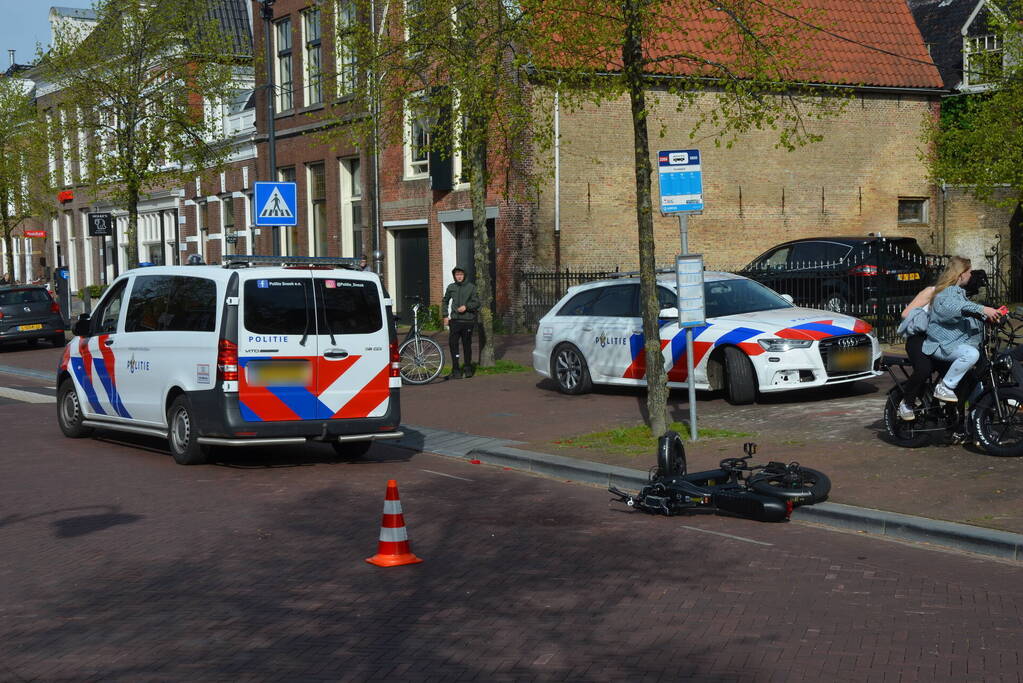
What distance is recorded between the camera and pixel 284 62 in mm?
34781

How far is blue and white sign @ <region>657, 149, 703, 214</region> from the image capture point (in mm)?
11500

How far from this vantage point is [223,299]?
10.8m

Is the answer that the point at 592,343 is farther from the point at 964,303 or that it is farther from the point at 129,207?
the point at 129,207

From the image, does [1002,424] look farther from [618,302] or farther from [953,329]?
[618,302]

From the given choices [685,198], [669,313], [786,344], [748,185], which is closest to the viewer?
Answer: [685,198]

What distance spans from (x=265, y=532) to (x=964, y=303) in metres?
5.86

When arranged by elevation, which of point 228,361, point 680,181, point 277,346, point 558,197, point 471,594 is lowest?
point 471,594

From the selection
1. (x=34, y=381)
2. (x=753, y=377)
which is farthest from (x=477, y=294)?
(x=34, y=381)

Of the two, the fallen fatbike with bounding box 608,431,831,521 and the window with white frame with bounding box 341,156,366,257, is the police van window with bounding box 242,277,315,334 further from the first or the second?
the window with white frame with bounding box 341,156,366,257

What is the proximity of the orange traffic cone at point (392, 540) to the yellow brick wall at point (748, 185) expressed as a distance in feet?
60.2

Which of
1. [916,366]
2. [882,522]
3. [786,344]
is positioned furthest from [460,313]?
[882,522]

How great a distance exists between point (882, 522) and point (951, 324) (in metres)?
2.67

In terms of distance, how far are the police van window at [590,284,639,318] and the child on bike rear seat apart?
551 cm

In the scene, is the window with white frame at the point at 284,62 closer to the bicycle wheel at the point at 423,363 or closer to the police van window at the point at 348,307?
the bicycle wheel at the point at 423,363
